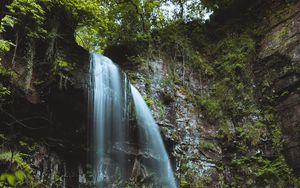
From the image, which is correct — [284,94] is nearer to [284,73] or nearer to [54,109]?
[284,73]

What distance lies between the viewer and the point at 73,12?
8562 mm

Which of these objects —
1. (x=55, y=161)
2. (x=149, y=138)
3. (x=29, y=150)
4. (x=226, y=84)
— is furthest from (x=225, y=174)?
(x=29, y=150)

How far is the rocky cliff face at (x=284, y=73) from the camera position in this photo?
8.89 m

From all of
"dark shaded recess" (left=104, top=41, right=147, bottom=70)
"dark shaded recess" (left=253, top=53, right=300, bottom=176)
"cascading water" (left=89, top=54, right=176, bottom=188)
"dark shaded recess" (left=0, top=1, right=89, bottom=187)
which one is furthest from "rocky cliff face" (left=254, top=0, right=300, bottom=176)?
"dark shaded recess" (left=0, top=1, right=89, bottom=187)

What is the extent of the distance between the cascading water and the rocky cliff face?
332 cm

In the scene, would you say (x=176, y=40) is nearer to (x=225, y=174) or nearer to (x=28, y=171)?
(x=225, y=174)

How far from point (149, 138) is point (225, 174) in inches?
90.6

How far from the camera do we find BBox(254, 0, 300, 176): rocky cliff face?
8886 millimetres

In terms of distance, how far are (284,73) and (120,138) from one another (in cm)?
506

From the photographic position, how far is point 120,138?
8.09m

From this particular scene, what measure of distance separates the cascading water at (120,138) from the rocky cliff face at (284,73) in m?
3.32

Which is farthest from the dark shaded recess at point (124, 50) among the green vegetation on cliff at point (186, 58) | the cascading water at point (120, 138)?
the cascading water at point (120, 138)

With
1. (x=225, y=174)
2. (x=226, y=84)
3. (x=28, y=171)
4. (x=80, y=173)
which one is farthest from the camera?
(x=226, y=84)

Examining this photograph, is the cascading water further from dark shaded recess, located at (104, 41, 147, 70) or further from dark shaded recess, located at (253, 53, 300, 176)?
dark shaded recess, located at (253, 53, 300, 176)
